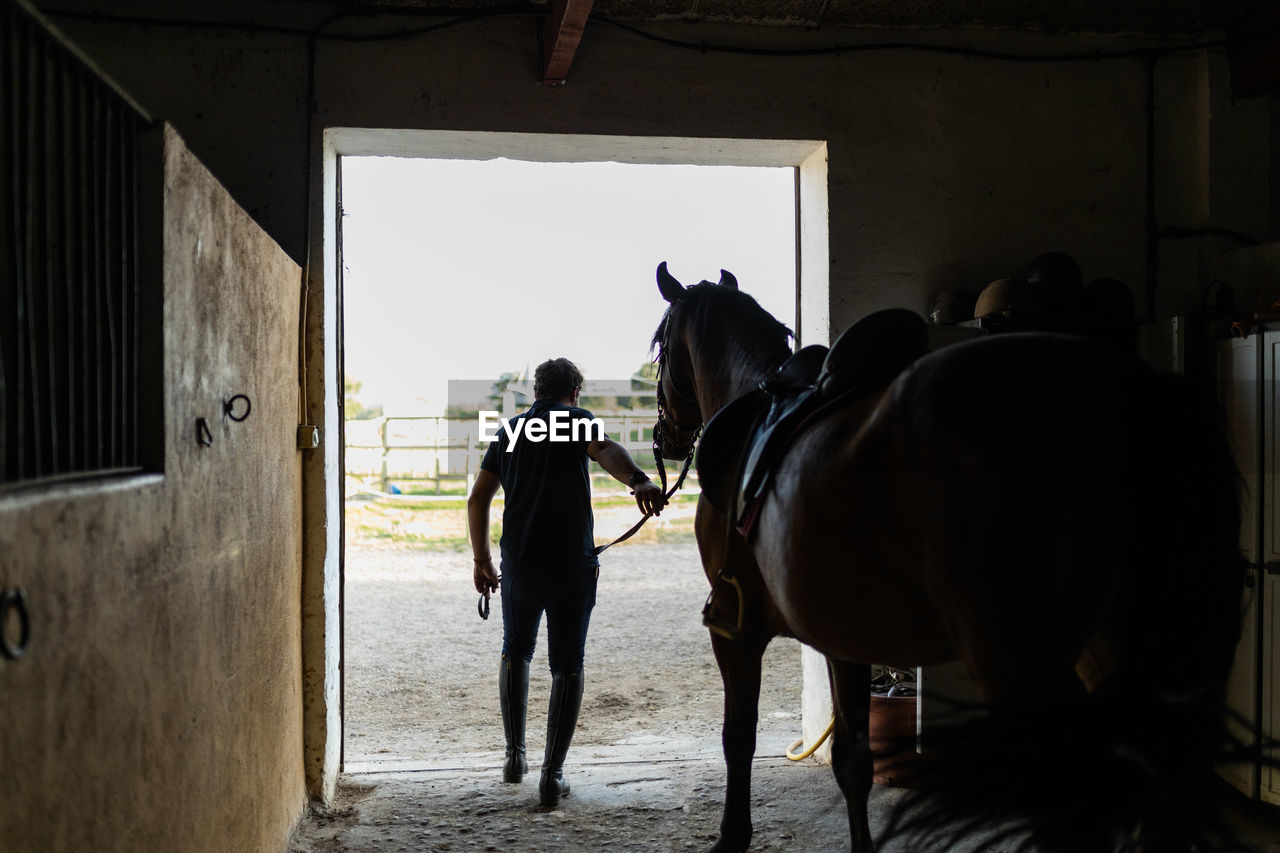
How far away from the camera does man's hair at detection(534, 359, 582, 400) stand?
3.44 metres

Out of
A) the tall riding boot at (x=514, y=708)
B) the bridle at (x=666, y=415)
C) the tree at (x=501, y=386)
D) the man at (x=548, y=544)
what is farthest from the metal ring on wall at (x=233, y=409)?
the tree at (x=501, y=386)

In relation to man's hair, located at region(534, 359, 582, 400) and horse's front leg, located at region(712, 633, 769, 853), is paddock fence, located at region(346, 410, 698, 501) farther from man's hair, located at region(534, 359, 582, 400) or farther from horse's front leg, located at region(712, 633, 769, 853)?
horse's front leg, located at region(712, 633, 769, 853)

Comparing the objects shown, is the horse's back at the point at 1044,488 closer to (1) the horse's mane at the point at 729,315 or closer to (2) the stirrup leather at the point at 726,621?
(2) the stirrup leather at the point at 726,621

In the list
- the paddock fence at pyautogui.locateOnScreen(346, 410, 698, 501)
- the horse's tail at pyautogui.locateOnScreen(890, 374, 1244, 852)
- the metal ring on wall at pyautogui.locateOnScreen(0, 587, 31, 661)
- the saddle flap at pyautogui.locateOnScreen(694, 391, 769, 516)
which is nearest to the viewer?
the metal ring on wall at pyautogui.locateOnScreen(0, 587, 31, 661)

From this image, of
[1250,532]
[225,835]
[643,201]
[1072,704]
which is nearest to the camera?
[1072,704]

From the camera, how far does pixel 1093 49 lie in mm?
3643

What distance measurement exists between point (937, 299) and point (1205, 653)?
2.26m

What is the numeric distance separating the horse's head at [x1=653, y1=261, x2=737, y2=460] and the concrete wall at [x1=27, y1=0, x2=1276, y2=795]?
0.75 m

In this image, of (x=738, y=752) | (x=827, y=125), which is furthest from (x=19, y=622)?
(x=827, y=125)

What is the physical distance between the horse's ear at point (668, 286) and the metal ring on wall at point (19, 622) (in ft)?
7.57

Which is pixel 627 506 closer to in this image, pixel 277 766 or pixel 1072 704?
pixel 277 766

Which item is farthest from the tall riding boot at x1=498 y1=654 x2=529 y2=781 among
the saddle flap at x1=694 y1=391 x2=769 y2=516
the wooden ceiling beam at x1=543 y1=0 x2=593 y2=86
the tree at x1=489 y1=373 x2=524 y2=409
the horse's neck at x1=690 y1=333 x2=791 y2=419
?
the tree at x1=489 y1=373 x2=524 y2=409

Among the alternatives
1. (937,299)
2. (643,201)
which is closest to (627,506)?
(643,201)

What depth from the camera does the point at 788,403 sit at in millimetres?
2131
